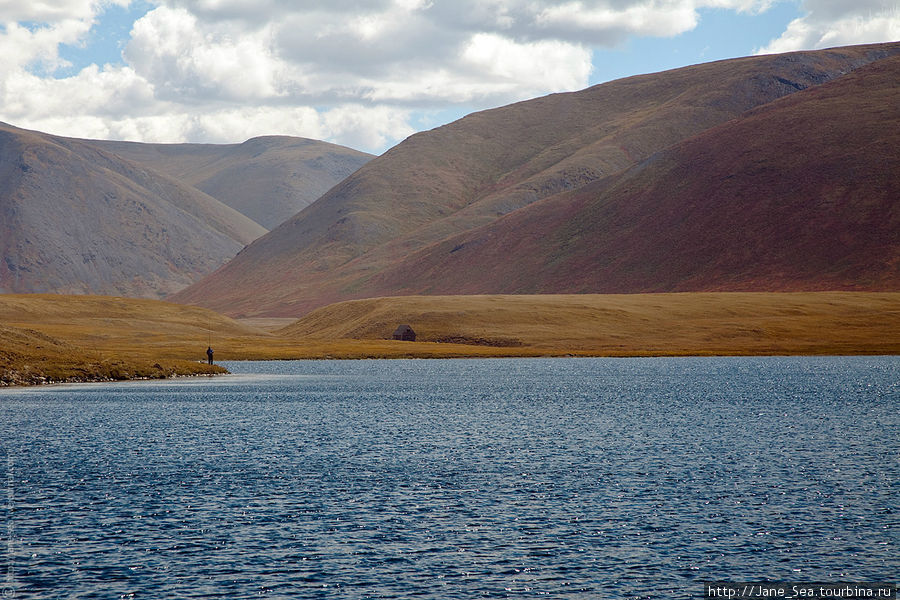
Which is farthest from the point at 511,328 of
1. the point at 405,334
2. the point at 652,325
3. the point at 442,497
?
the point at 442,497

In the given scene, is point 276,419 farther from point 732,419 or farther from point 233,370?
point 233,370

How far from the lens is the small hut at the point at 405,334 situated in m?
174

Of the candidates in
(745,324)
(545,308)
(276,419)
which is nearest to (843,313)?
(745,324)

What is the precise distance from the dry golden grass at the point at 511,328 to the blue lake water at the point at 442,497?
75.7 meters

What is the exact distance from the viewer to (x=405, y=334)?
573 ft

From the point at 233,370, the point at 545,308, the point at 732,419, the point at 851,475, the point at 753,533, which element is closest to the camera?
the point at 753,533

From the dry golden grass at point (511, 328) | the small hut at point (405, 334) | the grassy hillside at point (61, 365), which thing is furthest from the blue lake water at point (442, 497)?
the small hut at point (405, 334)

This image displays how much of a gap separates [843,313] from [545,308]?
53.8m

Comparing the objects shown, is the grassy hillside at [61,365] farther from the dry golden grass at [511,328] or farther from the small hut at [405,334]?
the small hut at [405,334]

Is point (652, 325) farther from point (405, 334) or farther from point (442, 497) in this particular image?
point (442, 497)

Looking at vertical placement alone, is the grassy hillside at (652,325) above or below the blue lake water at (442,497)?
above

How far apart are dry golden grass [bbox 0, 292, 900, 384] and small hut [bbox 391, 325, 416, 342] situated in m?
2.47

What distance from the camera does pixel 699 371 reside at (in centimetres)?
11594

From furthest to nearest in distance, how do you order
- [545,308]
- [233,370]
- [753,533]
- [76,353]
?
[545,308] → [233,370] → [76,353] → [753,533]
